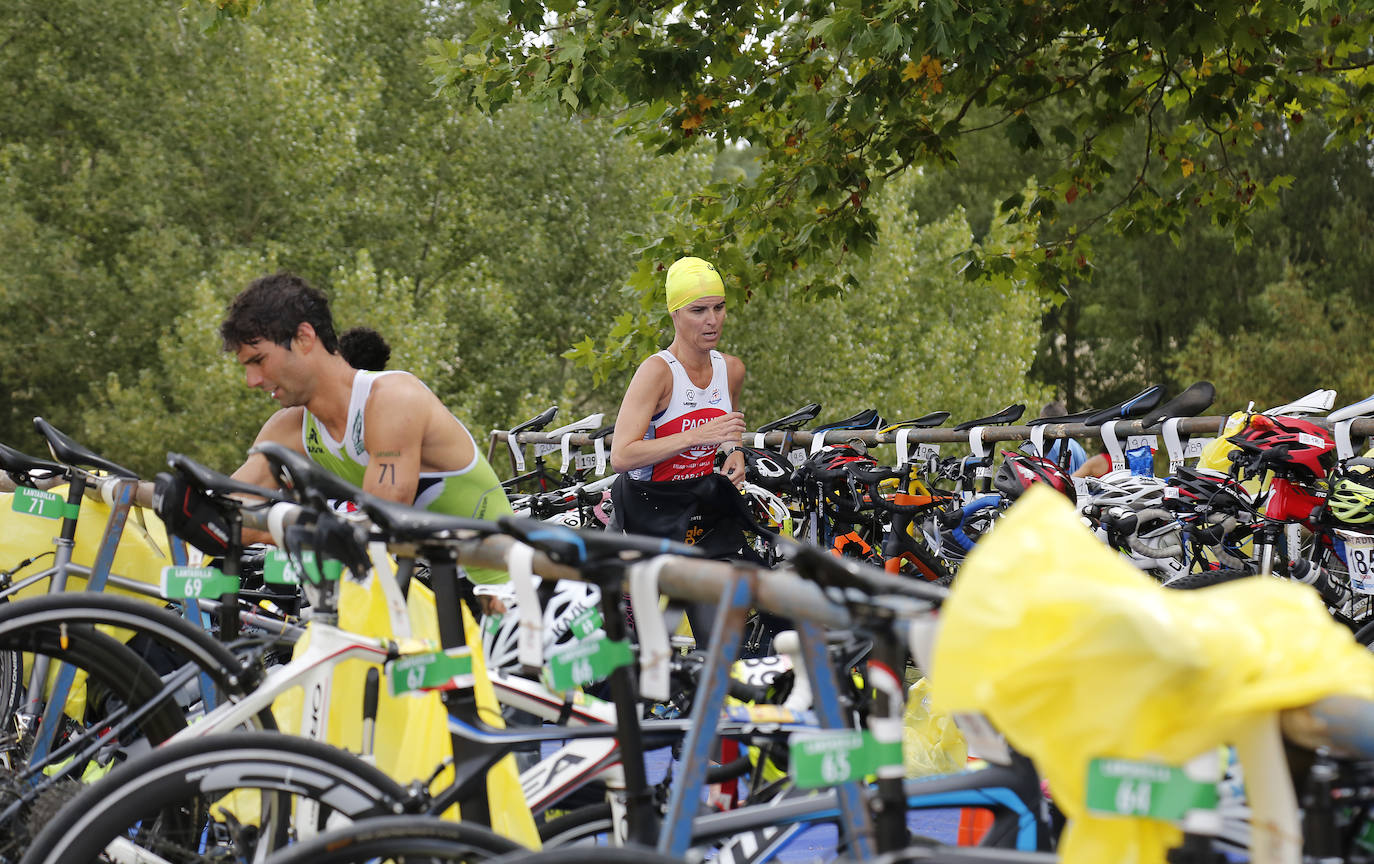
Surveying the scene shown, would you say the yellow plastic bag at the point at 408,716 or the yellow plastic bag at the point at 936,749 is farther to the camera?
the yellow plastic bag at the point at 936,749

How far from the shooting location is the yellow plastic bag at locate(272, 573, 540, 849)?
226 cm

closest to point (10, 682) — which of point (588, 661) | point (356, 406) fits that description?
point (356, 406)

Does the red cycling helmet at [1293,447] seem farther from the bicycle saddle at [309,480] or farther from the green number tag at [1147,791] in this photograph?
the green number tag at [1147,791]

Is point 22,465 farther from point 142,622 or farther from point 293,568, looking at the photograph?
point 293,568

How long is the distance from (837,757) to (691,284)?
10.9 feet

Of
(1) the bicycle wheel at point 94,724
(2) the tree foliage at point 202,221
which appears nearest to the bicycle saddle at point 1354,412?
(1) the bicycle wheel at point 94,724

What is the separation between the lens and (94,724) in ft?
10.2

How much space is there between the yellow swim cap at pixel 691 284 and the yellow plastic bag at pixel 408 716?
91.0 inches

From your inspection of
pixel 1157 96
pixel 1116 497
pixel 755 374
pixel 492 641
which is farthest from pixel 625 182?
pixel 492 641

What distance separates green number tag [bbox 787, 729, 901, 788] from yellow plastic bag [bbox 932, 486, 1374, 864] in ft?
0.79

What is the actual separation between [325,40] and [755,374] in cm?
1103

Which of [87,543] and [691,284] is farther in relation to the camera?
[691,284]

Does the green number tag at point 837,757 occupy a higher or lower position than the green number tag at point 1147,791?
higher

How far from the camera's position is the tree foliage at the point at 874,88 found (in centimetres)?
721
